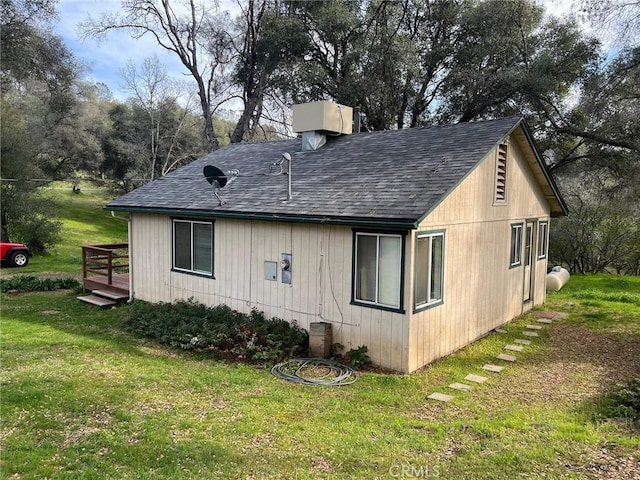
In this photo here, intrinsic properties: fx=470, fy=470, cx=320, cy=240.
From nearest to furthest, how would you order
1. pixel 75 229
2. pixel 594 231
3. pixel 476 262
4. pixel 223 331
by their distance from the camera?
1. pixel 223 331
2. pixel 476 262
3. pixel 594 231
4. pixel 75 229

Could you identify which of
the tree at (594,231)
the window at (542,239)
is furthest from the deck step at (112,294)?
the tree at (594,231)

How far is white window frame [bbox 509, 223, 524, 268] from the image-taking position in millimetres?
10656

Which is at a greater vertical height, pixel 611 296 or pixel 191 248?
pixel 191 248

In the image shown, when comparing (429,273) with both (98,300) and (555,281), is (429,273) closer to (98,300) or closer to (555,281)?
(98,300)

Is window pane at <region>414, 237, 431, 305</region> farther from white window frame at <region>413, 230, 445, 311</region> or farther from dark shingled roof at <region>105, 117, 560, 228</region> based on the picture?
dark shingled roof at <region>105, 117, 560, 228</region>

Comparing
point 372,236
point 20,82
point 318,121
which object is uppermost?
point 20,82

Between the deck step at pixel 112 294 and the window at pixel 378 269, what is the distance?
6.91 m

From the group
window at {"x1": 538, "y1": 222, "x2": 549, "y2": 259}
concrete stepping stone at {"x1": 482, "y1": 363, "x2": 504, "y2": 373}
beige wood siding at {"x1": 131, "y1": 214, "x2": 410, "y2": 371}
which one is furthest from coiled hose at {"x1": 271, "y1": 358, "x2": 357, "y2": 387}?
window at {"x1": 538, "y1": 222, "x2": 549, "y2": 259}

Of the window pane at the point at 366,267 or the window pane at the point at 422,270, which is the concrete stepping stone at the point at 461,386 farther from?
the window pane at the point at 366,267

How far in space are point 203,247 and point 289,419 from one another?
223 inches

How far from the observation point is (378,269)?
7312 mm

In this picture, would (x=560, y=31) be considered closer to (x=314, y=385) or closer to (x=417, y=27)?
(x=417, y=27)

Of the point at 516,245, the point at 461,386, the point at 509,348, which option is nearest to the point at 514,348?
the point at 509,348

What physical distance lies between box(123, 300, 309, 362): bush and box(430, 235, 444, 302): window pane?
2.30 metres
